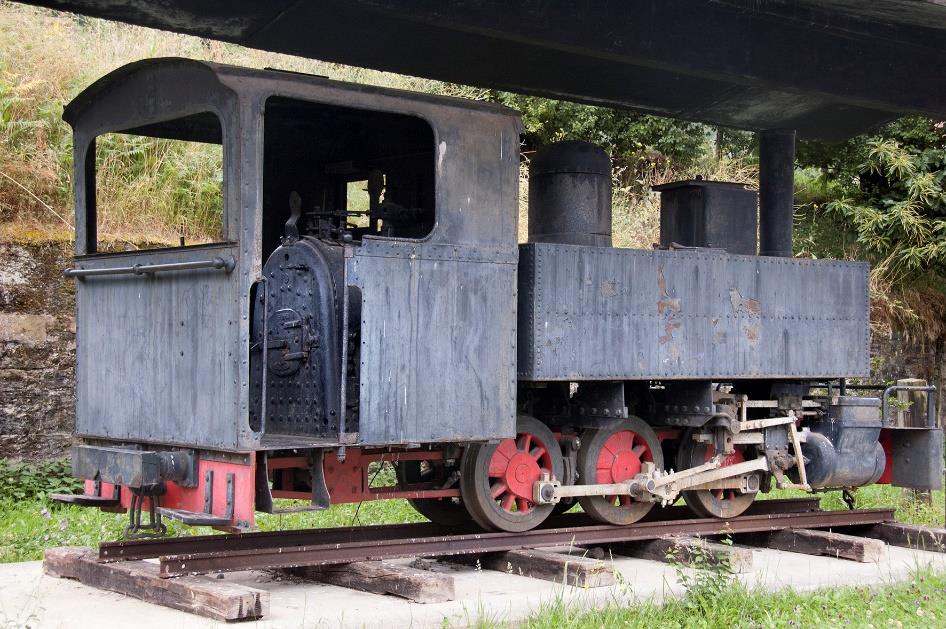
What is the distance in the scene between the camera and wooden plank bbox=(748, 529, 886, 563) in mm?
8977

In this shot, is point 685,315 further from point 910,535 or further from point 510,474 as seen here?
point 910,535

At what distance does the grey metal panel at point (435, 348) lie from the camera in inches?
284

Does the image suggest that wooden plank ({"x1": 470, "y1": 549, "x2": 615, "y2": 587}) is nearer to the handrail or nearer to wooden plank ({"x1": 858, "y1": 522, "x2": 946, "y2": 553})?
the handrail

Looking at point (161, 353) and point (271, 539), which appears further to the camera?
point (271, 539)

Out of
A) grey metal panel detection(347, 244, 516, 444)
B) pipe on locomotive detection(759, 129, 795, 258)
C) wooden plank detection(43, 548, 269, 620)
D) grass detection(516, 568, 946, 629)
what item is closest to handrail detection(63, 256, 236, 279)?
grey metal panel detection(347, 244, 516, 444)

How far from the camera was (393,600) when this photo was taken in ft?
23.2

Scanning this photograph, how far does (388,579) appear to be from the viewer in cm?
718

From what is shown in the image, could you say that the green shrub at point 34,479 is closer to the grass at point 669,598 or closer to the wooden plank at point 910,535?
the grass at point 669,598

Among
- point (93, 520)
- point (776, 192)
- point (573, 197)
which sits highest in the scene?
point (776, 192)

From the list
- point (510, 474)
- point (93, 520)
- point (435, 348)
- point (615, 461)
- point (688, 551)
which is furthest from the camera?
point (93, 520)

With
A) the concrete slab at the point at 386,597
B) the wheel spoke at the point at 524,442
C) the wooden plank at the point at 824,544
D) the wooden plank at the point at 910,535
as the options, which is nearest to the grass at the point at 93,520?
the concrete slab at the point at 386,597

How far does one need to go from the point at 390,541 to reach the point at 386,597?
48 cm

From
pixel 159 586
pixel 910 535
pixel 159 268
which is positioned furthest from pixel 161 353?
pixel 910 535

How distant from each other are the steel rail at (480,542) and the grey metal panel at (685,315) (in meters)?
1.13
